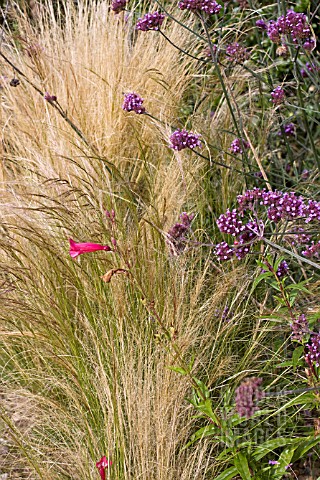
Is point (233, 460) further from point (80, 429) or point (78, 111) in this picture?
point (78, 111)

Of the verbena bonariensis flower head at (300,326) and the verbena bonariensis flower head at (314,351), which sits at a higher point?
the verbena bonariensis flower head at (300,326)

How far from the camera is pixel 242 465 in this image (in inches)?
72.0

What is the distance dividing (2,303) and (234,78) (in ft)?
5.23

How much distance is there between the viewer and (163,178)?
112 inches

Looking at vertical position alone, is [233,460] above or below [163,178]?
below

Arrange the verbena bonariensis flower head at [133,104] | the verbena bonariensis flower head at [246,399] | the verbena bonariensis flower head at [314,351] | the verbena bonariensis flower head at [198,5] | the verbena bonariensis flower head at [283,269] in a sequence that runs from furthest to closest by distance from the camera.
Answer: the verbena bonariensis flower head at [133,104]
the verbena bonariensis flower head at [198,5]
the verbena bonariensis flower head at [283,269]
the verbena bonariensis flower head at [314,351]
the verbena bonariensis flower head at [246,399]

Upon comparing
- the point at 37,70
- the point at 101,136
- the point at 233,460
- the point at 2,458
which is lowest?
the point at 2,458

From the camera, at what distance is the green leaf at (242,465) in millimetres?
1804

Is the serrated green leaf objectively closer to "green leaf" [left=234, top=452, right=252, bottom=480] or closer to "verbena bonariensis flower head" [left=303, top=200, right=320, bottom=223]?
"green leaf" [left=234, top=452, right=252, bottom=480]

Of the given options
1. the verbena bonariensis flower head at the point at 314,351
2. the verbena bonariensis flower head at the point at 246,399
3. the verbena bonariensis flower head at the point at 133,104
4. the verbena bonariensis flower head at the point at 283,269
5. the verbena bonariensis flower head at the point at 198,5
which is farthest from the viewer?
the verbena bonariensis flower head at the point at 133,104

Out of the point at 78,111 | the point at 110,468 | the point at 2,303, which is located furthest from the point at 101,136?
the point at 110,468

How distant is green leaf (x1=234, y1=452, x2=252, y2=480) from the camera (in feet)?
5.92

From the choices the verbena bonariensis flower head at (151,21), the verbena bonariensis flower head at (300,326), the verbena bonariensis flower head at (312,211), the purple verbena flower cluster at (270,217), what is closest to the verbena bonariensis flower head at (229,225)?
the purple verbena flower cluster at (270,217)

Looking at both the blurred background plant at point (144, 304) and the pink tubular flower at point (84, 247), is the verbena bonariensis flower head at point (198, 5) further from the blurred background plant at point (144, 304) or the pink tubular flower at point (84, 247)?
the pink tubular flower at point (84, 247)
